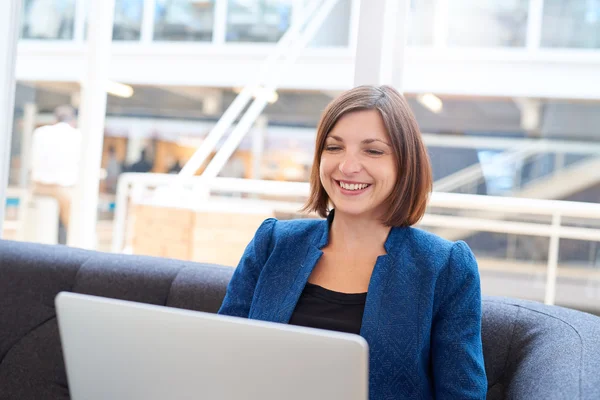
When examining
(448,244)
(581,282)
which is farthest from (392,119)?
(581,282)

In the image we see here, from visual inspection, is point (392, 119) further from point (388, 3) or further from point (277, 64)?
point (277, 64)

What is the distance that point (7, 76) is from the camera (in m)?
2.61

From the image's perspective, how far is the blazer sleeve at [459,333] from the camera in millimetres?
1274

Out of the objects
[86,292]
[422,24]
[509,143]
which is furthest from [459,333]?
[509,143]

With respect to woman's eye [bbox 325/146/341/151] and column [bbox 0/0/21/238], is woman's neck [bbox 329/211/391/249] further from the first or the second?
column [bbox 0/0/21/238]

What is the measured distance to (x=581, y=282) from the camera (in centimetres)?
416

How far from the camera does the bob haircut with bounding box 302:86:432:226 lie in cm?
144

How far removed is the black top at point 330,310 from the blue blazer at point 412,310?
0.03 metres

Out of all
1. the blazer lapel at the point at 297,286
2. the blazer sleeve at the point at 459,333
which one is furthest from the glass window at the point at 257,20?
the blazer sleeve at the point at 459,333

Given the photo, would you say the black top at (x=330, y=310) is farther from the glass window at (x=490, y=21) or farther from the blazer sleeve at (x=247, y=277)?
the glass window at (x=490, y=21)

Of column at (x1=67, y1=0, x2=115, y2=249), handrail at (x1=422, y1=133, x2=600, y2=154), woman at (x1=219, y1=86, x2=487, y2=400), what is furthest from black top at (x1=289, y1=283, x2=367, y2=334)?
handrail at (x1=422, y1=133, x2=600, y2=154)

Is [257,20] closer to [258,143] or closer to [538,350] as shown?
[258,143]

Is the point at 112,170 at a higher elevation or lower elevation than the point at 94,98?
lower

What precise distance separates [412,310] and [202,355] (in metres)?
0.62
